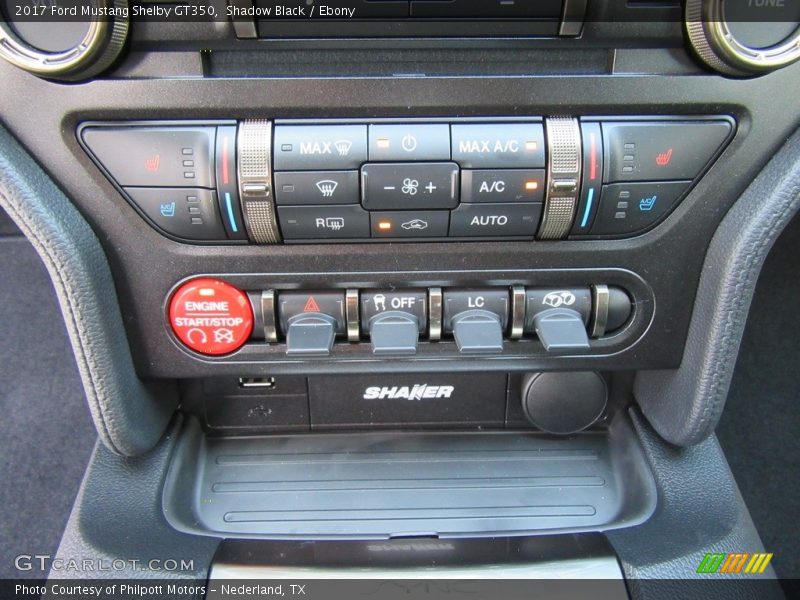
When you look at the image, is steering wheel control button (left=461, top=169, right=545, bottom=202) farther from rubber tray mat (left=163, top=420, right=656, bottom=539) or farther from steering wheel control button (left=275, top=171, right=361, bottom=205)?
rubber tray mat (left=163, top=420, right=656, bottom=539)

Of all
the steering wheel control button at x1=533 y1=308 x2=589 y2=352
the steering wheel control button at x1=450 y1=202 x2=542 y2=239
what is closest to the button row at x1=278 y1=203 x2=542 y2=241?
the steering wheel control button at x1=450 y1=202 x2=542 y2=239

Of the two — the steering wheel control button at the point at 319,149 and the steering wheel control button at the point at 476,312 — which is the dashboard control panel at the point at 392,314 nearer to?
the steering wheel control button at the point at 476,312

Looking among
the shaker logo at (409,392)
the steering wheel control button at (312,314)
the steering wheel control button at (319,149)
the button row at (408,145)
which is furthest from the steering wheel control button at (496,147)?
the shaker logo at (409,392)

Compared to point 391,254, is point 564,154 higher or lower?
higher

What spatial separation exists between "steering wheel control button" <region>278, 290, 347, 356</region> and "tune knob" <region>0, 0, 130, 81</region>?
310 mm

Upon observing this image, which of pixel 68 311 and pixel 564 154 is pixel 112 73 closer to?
pixel 68 311

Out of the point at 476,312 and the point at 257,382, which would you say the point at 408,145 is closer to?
the point at 476,312

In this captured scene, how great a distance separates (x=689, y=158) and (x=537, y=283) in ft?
0.70

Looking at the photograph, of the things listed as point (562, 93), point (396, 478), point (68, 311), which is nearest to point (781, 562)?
point (396, 478)

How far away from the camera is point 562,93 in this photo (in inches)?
26.4

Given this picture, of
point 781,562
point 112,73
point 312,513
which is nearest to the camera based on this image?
point 112,73

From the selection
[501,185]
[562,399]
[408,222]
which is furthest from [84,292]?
[562,399]

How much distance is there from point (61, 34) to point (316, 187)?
0.29 meters

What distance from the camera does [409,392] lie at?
2.95 ft
